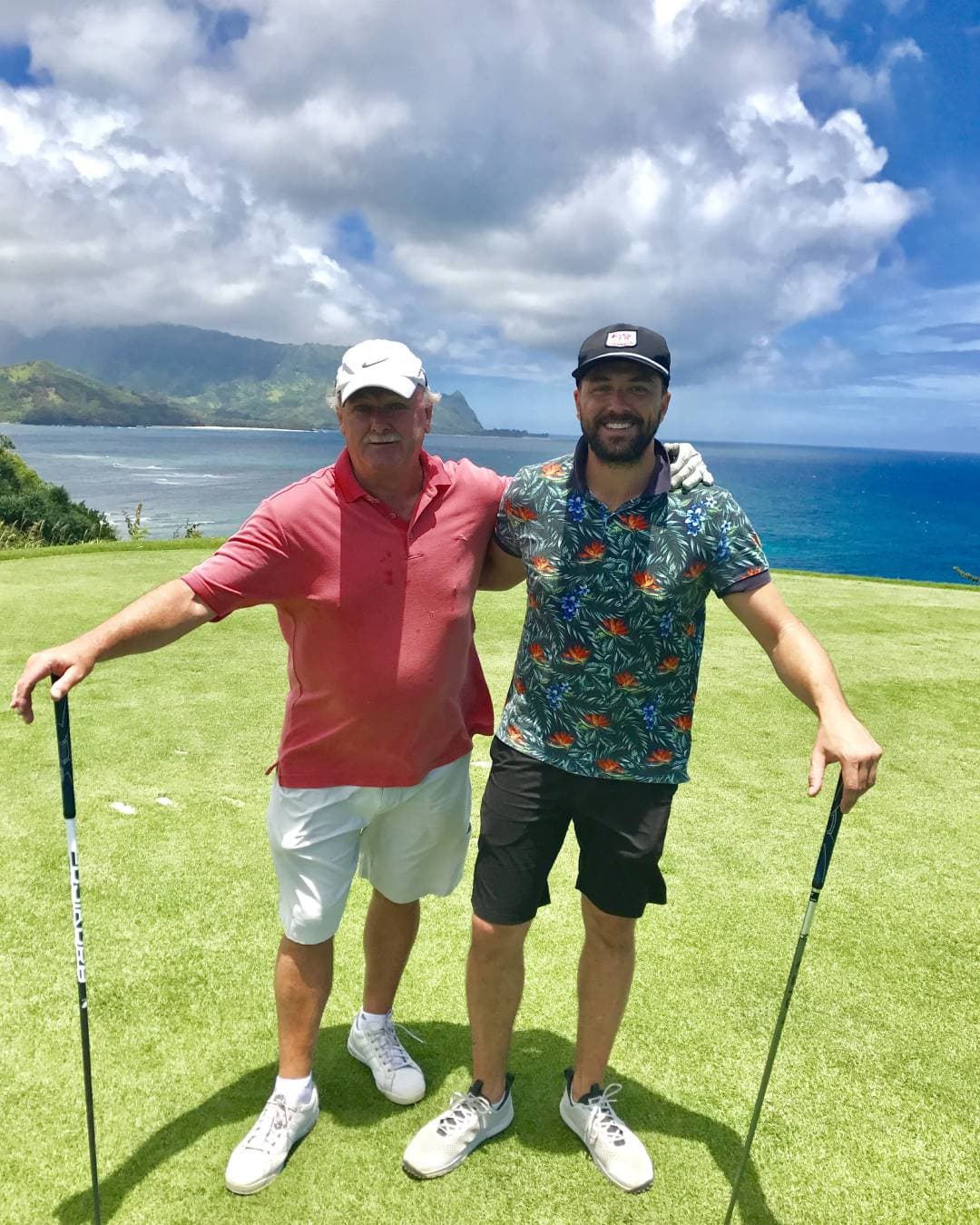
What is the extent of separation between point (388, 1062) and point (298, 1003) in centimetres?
39

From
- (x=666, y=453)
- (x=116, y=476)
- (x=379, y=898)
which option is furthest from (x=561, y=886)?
(x=116, y=476)

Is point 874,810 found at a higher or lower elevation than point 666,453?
lower

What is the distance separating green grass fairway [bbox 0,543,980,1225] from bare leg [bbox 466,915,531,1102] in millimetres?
194

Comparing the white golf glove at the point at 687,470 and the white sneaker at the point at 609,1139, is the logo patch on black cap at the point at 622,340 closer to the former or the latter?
the white golf glove at the point at 687,470

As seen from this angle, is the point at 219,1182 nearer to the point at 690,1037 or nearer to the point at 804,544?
the point at 690,1037

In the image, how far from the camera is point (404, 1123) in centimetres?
248

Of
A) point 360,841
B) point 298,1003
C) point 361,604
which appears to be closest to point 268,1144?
point 298,1003

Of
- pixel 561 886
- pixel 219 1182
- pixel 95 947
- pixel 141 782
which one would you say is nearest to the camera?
pixel 219 1182

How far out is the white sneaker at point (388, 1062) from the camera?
2.57 meters

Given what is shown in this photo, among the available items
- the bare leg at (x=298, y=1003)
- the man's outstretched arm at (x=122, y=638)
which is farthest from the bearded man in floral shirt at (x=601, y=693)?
the man's outstretched arm at (x=122, y=638)

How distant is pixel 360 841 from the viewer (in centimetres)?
262

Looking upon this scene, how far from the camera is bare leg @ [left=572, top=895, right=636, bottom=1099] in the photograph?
2.48m

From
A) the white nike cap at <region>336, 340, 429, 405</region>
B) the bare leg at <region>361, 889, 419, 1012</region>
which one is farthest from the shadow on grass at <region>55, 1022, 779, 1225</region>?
the white nike cap at <region>336, 340, 429, 405</region>

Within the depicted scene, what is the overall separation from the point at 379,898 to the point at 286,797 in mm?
529
